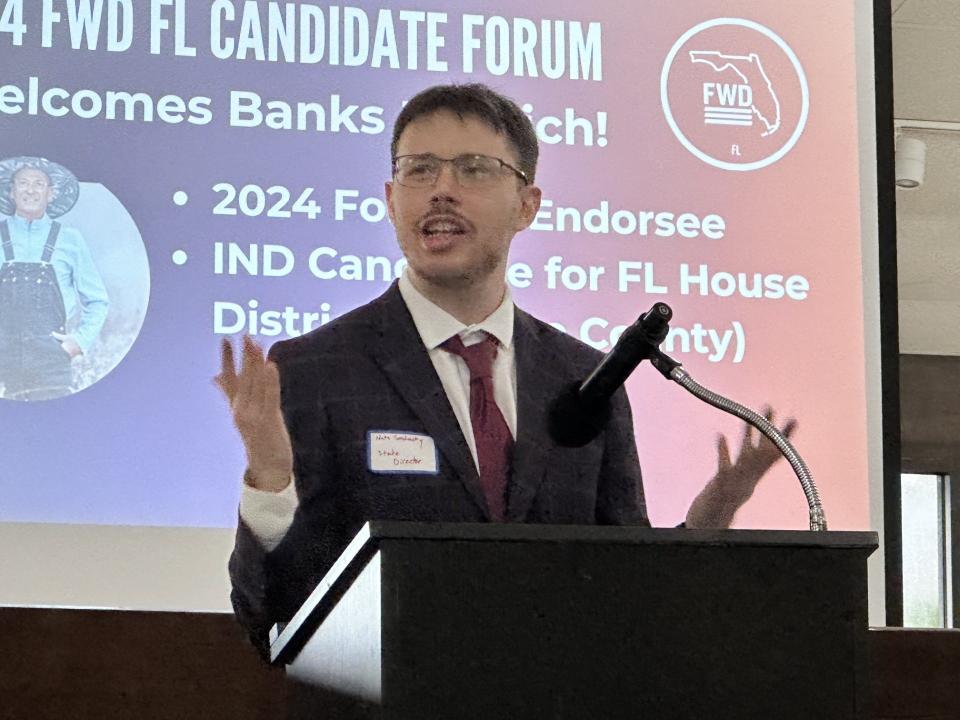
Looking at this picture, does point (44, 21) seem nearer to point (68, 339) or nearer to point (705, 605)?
point (68, 339)

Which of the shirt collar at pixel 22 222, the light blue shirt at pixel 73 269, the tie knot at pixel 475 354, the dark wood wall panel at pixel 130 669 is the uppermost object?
the shirt collar at pixel 22 222

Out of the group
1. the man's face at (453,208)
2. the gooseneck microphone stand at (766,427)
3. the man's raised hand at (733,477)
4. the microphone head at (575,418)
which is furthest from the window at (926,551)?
the gooseneck microphone stand at (766,427)

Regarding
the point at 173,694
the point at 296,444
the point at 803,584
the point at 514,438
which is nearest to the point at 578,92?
the point at 514,438

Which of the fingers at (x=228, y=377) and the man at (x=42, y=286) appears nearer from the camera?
the fingers at (x=228, y=377)

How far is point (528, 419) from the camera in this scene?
2254 mm

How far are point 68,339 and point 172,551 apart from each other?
1.41ft

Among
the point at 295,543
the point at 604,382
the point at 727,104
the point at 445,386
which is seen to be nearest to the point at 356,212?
the point at 445,386

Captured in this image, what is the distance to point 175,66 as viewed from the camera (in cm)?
275

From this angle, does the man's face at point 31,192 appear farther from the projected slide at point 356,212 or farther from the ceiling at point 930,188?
→ the ceiling at point 930,188

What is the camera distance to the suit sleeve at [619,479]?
7.00ft

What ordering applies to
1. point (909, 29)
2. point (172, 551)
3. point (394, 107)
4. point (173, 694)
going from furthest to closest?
point (909, 29) < point (394, 107) < point (172, 551) < point (173, 694)

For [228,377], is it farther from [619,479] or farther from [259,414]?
[619,479]

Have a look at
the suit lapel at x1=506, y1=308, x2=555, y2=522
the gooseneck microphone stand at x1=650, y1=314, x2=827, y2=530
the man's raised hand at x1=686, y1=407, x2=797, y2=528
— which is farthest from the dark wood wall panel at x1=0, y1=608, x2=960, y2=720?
the gooseneck microphone stand at x1=650, y1=314, x2=827, y2=530

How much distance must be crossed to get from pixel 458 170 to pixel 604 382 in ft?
3.11
